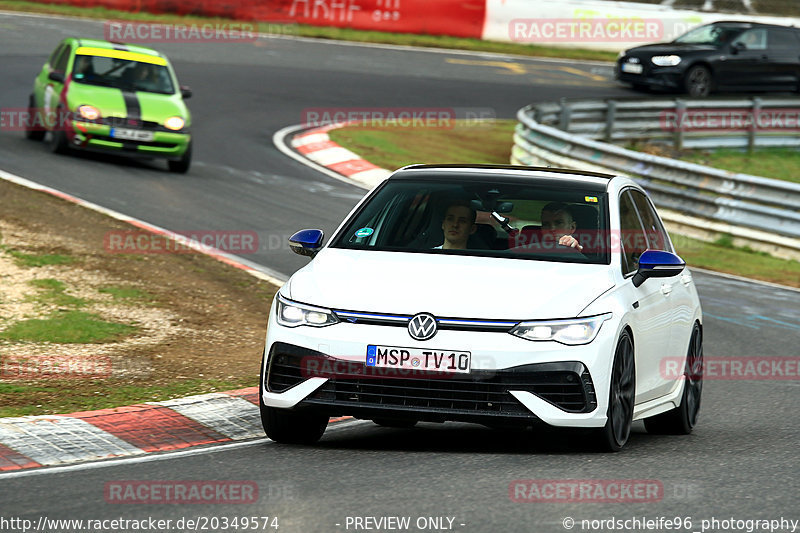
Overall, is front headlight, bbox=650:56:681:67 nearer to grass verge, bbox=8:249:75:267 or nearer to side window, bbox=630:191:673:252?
grass verge, bbox=8:249:75:267

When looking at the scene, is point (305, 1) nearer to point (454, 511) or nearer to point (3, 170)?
point (3, 170)

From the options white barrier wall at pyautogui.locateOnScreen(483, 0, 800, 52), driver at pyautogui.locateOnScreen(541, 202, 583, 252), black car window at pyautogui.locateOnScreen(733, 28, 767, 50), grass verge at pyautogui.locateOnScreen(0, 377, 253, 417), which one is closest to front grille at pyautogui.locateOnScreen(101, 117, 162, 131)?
grass verge at pyautogui.locateOnScreen(0, 377, 253, 417)

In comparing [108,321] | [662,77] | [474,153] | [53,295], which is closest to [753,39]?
[662,77]

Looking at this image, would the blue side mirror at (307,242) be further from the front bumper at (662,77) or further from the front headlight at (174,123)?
the front bumper at (662,77)

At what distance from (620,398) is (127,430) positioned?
2.58 meters

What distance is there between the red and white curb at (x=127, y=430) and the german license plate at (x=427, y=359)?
4.15ft

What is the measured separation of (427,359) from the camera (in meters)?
6.62

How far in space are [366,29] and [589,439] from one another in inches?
1193

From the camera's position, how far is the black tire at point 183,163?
19781 mm

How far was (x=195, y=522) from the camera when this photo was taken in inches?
216

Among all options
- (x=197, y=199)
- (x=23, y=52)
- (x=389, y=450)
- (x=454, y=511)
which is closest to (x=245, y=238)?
(x=197, y=199)

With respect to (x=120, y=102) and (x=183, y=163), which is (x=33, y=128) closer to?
(x=120, y=102)

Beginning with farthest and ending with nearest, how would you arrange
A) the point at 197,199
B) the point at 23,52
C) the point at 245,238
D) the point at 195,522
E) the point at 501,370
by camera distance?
the point at 23,52, the point at 197,199, the point at 245,238, the point at 501,370, the point at 195,522

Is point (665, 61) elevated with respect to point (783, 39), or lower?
lower
